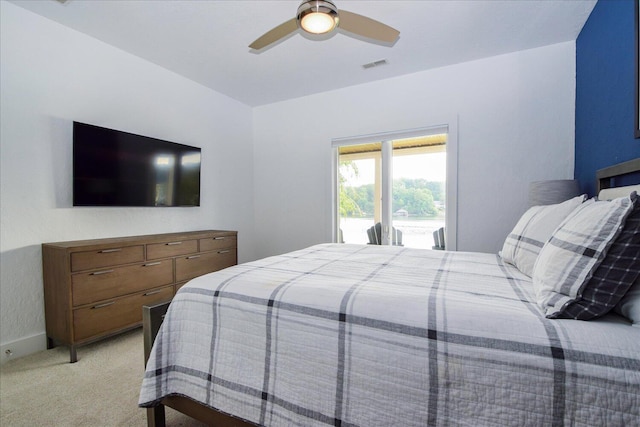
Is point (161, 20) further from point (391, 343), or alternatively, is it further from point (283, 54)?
point (391, 343)

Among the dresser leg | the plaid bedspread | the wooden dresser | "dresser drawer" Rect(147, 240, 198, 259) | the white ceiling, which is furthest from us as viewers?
"dresser drawer" Rect(147, 240, 198, 259)

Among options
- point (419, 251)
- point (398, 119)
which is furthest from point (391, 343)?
point (398, 119)

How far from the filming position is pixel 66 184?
95.3 inches

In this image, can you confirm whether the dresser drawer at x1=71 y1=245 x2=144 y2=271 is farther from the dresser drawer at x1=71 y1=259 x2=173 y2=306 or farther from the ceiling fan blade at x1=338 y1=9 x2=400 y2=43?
the ceiling fan blade at x1=338 y1=9 x2=400 y2=43

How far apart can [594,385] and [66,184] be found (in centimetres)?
341

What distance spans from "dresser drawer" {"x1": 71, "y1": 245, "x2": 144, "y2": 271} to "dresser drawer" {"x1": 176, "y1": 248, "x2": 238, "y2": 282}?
16.8 inches

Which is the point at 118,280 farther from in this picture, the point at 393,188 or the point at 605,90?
the point at 605,90

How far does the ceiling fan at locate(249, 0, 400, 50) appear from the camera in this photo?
155 cm

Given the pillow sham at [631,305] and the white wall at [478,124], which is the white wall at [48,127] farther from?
the pillow sham at [631,305]

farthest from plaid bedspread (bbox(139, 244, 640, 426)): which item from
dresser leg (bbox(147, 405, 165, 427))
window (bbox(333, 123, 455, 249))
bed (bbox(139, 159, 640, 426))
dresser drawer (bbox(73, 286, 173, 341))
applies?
window (bbox(333, 123, 455, 249))

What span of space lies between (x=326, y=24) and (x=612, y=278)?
5.78 ft

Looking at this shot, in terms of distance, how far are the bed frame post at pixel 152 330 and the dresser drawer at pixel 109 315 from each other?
2.31ft

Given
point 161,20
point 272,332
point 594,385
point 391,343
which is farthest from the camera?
point 161,20

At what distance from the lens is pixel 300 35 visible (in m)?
2.47
